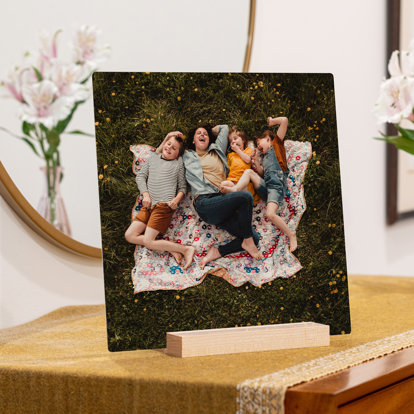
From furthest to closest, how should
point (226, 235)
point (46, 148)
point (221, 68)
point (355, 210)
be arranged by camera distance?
1. point (355, 210)
2. point (221, 68)
3. point (46, 148)
4. point (226, 235)

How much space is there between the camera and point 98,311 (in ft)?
3.43

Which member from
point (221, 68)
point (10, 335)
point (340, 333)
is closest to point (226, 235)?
point (340, 333)

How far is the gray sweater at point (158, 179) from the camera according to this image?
76 centimetres

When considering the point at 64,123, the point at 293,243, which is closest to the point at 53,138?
the point at 64,123

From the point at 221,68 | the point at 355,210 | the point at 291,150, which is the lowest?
the point at 355,210

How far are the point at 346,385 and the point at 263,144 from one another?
1.10 ft

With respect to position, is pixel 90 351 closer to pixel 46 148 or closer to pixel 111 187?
pixel 111 187

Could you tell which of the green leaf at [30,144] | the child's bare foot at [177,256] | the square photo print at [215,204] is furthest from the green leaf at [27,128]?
the child's bare foot at [177,256]

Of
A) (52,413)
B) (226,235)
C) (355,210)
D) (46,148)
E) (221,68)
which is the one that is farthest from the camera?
(355,210)

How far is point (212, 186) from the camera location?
775 mm

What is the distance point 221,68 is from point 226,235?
0.58 m

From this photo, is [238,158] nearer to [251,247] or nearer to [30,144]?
[251,247]

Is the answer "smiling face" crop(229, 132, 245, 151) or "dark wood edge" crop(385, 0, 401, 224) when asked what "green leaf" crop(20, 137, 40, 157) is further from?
"dark wood edge" crop(385, 0, 401, 224)

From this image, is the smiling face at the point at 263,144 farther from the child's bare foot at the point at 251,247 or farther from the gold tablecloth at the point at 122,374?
the gold tablecloth at the point at 122,374
